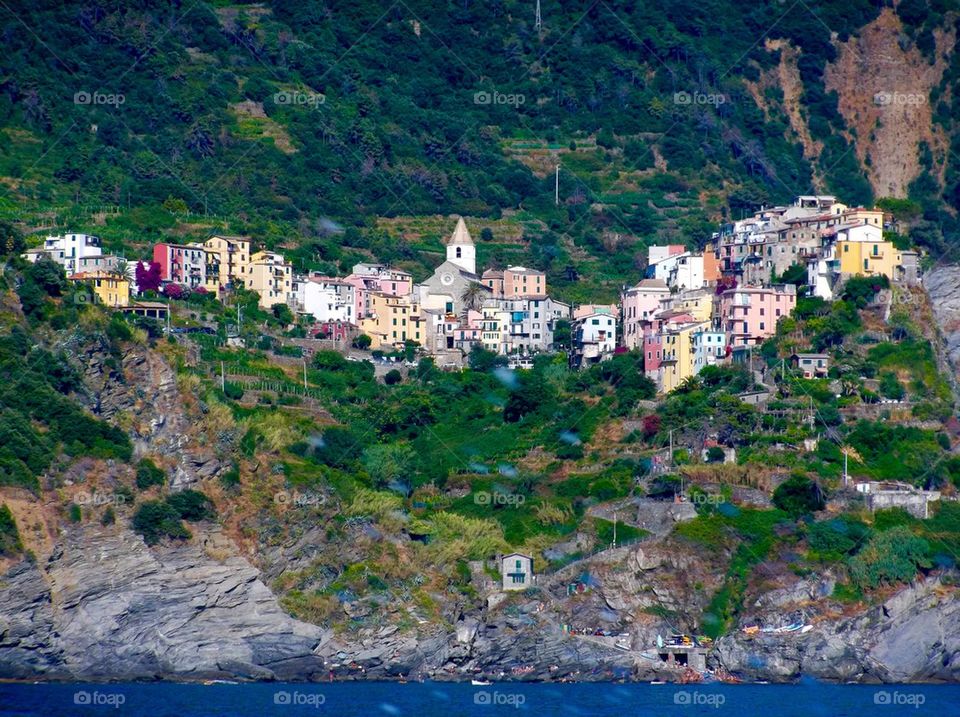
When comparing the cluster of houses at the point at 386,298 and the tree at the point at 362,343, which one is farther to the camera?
the tree at the point at 362,343

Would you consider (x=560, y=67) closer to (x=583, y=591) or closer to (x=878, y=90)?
(x=878, y=90)

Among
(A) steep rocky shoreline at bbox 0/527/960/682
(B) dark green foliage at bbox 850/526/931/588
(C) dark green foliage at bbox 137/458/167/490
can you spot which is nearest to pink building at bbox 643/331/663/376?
(B) dark green foliage at bbox 850/526/931/588

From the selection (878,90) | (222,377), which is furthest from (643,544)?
(878,90)

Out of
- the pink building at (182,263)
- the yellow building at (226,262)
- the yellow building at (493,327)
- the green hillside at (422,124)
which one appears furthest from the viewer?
the green hillside at (422,124)

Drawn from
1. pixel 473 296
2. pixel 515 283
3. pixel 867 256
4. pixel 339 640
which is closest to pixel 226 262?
pixel 473 296

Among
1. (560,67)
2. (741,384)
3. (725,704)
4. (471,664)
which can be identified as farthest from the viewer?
(560,67)

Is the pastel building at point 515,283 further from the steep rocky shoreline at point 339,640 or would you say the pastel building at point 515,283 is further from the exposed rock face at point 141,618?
the exposed rock face at point 141,618

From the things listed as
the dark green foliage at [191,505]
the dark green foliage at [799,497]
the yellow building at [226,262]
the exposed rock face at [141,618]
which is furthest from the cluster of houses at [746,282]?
the exposed rock face at [141,618]

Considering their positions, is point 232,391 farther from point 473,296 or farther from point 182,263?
point 473,296
